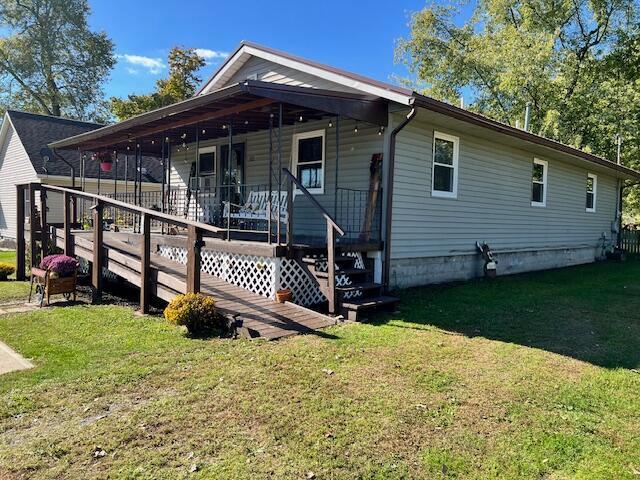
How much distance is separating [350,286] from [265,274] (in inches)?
50.8

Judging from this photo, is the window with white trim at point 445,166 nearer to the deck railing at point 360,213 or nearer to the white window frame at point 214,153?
the deck railing at point 360,213

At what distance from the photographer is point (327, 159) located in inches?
350

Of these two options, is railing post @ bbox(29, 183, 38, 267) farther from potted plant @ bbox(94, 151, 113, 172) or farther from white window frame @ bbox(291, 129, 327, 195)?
white window frame @ bbox(291, 129, 327, 195)

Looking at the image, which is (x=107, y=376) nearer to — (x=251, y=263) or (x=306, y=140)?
(x=251, y=263)

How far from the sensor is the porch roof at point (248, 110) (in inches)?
239

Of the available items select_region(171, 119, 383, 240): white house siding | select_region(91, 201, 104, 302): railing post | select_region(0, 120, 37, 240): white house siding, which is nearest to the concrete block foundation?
select_region(171, 119, 383, 240): white house siding

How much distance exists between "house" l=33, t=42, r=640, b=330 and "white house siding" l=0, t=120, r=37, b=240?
24.7 feet

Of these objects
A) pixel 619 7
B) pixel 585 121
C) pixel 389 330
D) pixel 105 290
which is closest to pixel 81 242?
pixel 105 290

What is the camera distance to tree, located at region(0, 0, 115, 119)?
29250 millimetres

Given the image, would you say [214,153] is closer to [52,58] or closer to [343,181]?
[343,181]

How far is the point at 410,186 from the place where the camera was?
8.24 metres

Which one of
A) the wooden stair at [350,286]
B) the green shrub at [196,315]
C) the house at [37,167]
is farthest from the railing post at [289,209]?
the house at [37,167]

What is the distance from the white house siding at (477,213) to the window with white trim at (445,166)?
0.13m

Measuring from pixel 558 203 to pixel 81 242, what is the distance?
1232 centimetres
